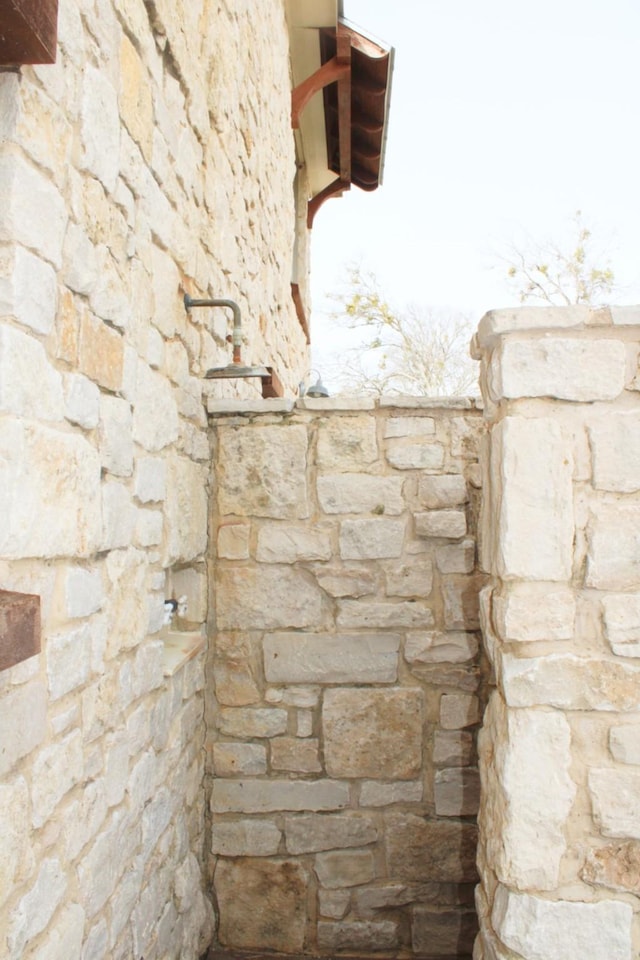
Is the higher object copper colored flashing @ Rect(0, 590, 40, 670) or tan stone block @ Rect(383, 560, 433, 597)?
copper colored flashing @ Rect(0, 590, 40, 670)

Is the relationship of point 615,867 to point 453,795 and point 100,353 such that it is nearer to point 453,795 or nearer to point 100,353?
point 453,795

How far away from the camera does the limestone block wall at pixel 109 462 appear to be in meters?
1.18

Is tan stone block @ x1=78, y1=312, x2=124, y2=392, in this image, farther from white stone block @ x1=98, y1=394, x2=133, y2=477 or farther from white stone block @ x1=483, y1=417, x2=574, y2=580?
white stone block @ x1=483, y1=417, x2=574, y2=580

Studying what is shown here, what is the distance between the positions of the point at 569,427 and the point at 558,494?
0.15 m

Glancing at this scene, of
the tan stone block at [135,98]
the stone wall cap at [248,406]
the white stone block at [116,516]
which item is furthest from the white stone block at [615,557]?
the tan stone block at [135,98]

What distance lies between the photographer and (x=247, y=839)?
8.75 ft

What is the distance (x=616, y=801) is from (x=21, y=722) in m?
1.21

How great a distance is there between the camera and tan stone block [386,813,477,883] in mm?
2670

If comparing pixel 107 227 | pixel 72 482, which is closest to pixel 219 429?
pixel 107 227

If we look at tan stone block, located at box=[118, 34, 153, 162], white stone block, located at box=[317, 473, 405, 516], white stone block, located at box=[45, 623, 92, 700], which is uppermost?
tan stone block, located at box=[118, 34, 153, 162]

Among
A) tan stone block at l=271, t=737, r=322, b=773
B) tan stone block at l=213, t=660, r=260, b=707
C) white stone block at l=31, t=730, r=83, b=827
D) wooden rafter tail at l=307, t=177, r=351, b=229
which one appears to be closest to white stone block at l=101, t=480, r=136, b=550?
white stone block at l=31, t=730, r=83, b=827

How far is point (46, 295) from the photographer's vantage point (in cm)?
126

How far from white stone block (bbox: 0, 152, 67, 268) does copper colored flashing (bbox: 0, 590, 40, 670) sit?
58cm

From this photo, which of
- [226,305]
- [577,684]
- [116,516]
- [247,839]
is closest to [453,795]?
[247,839]
